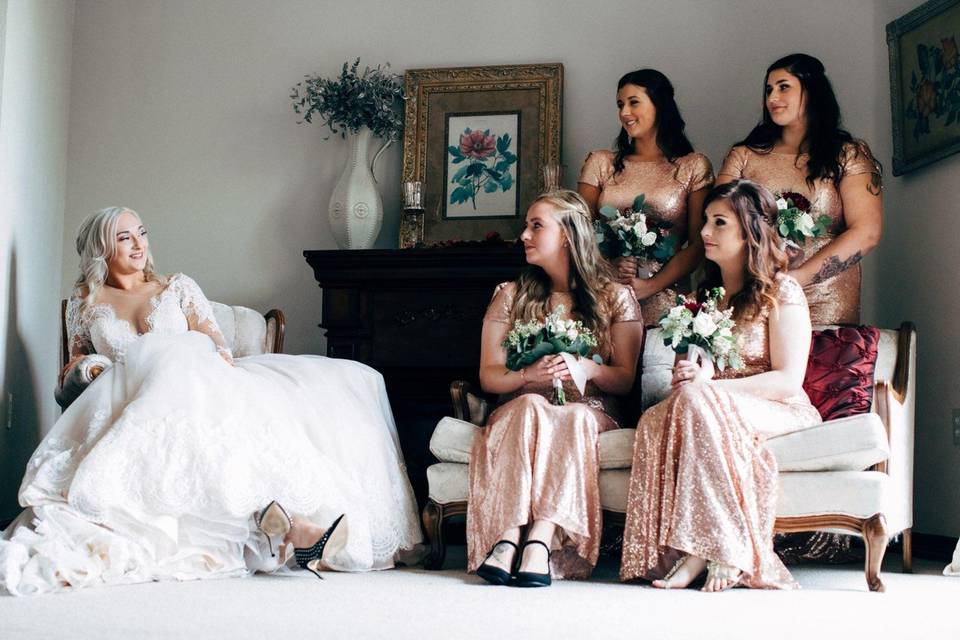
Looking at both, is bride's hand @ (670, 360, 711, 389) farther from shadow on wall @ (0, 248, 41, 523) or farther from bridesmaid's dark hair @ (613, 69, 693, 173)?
shadow on wall @ (0, 248, 41, 523)

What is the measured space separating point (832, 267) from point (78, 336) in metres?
2.96

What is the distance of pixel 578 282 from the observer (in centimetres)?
405

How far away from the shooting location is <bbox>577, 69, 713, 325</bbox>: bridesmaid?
4348mm

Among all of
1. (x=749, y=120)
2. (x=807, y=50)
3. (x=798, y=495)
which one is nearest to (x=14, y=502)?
(x=798, y=495)

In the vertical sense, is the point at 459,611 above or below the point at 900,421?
below

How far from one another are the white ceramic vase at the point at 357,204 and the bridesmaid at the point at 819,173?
1634 millimetres

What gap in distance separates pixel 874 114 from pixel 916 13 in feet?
1.58

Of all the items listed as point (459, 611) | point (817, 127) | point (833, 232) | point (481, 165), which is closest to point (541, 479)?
point (459, 611)

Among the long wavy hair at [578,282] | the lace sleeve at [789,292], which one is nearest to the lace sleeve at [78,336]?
the long wavy hair at [578,282]

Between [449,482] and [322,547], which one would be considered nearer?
[322,547]

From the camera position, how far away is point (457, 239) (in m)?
5.16

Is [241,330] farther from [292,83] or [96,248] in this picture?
[292,83]

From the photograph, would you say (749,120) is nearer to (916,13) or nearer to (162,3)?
(916,13)

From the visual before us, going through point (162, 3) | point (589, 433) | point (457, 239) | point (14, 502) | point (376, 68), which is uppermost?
point (162, 3)
